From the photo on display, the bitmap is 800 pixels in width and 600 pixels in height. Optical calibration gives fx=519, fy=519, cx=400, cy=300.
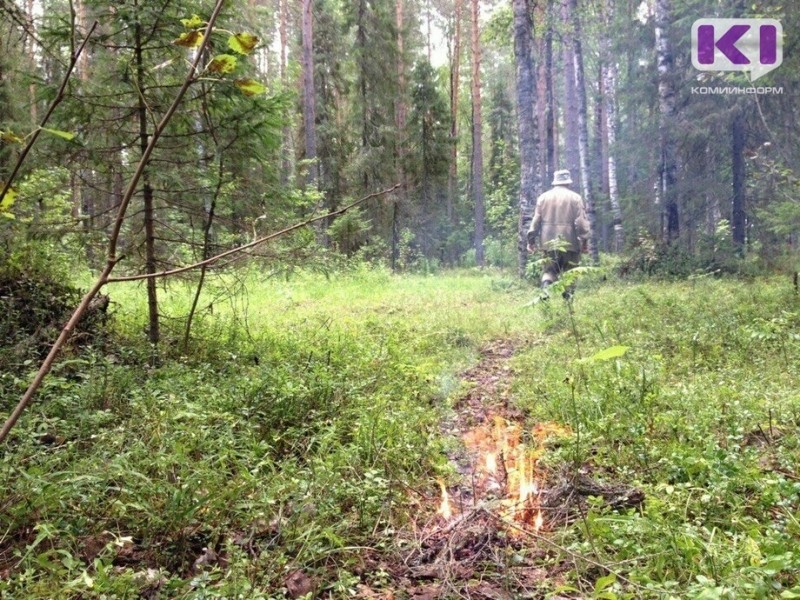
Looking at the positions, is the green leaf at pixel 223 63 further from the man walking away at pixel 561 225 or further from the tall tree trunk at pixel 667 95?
the tall tree trunk at pixel 667 95

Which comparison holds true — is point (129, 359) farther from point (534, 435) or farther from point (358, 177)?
point (358, 177)

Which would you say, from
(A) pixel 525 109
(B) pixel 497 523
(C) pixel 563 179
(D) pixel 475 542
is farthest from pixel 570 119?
(D) pixel 475 542

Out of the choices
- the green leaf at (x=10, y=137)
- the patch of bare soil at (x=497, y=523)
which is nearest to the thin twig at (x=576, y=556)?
the patch of bare soil at (x=497, y=523)

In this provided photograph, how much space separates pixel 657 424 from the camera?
3439 mm

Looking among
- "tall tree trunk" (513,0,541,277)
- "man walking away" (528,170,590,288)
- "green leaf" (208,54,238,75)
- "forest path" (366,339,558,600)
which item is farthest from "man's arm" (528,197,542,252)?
"green leaf" (208,54,238,75)

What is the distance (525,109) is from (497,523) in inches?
459

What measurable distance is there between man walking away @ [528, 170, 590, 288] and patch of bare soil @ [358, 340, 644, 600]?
5.85 metres

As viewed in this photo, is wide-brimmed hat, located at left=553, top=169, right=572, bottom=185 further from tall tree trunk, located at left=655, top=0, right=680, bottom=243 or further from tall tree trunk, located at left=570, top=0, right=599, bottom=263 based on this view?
tall tree trunk, located at left=570, top=0, right=599, bottom=263

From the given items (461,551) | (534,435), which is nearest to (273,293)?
(534,435)

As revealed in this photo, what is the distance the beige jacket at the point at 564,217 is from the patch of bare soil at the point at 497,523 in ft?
19.6

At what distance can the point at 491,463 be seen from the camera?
3.35m

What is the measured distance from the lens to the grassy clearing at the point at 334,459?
6.79ft

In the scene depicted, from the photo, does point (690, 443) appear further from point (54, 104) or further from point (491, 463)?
point (54, 104)

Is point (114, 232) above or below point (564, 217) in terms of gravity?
below
